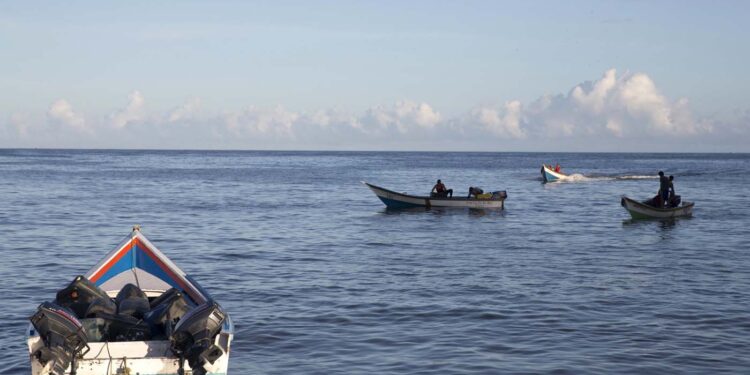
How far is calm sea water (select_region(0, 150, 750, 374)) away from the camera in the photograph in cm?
1686

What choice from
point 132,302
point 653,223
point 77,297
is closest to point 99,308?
point 77,297

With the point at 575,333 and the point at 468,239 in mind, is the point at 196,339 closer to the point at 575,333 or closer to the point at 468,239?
the point at 575,333

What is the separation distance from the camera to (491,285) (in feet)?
80.6

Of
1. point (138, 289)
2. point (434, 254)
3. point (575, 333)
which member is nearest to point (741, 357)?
point (575, 333)

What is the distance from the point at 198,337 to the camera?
41.9ft

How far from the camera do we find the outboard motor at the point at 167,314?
14203mm

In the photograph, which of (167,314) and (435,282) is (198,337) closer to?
(167,314)

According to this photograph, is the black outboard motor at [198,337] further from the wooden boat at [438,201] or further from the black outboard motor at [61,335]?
the wooden boat at [438,201]

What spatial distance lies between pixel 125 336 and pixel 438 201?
3608 cm

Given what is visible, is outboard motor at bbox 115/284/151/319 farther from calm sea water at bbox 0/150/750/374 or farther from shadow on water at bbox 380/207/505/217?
shadow on water at bbox 380/207/505/217

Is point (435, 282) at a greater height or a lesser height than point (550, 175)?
lesser

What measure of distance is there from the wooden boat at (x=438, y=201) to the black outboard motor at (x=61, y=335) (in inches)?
1425

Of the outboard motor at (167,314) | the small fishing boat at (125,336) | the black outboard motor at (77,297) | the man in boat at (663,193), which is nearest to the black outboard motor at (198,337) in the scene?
the small fishing boat at (125,336)

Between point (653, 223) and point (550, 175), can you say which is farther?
point (550, 175)
